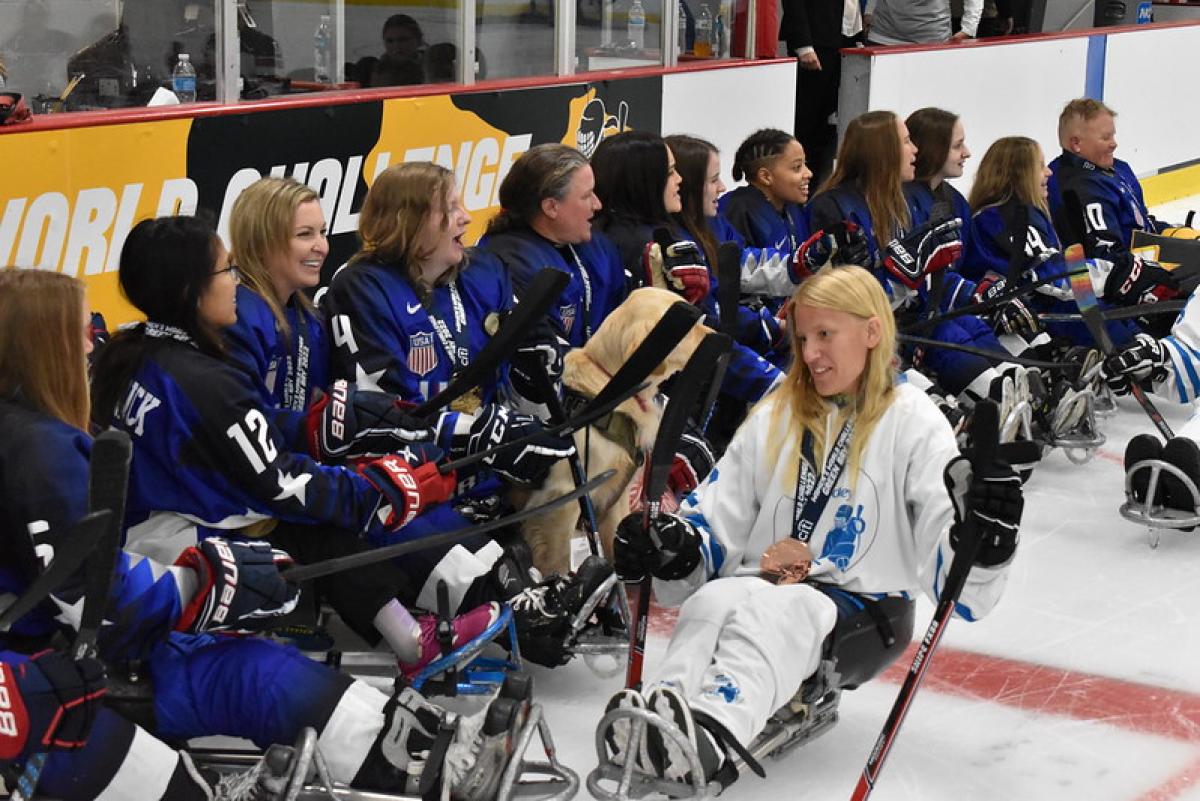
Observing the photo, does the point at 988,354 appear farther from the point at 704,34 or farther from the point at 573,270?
the point at 704,34

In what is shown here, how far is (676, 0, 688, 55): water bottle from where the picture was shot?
258 inches

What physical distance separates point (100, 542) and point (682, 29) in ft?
16.2

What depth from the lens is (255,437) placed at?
2.68 meters

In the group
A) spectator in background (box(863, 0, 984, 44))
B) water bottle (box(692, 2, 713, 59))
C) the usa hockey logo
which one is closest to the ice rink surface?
the usa hockey logo

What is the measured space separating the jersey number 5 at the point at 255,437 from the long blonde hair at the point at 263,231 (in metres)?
→ 0.55

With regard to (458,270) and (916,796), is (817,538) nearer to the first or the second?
(916,796)

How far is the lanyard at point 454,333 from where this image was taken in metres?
3.49

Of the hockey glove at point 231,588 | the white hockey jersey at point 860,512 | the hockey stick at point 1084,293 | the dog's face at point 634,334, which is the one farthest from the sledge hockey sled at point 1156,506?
the hockey glove at point 231,588

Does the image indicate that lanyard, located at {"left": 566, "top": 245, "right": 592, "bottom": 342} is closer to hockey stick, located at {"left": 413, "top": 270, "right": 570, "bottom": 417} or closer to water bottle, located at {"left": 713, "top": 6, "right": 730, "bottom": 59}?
hockey stick, located at {"left": 413, "top": 270, "right": 570, "bottom": 417}

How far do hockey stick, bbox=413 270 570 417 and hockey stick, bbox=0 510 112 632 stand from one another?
128cm

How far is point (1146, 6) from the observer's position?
10.9 m

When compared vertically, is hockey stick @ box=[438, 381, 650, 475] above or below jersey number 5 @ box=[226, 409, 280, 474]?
below

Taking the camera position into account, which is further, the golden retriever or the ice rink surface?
the golden retriever

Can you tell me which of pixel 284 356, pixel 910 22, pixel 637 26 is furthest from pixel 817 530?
pixel 910 22
